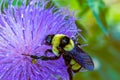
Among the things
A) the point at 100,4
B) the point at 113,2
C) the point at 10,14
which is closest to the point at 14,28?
the point at 10,14

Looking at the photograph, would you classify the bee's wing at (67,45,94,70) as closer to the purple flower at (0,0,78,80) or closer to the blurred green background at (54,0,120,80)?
the purple flower at (0,0,78,80)

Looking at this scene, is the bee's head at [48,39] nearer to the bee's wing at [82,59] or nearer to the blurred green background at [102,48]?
the bee's wing at [82,59]

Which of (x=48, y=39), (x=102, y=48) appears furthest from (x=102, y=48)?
(x=48, y=39)

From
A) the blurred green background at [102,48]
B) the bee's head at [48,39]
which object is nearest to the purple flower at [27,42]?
the bee's head at [48,39]

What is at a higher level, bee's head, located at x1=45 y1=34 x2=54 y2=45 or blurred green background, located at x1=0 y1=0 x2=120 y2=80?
bee's head, located at x1=45 y1=34 x2=54 y2=45

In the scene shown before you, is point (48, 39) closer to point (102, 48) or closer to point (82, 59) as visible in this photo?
point (82, 59)

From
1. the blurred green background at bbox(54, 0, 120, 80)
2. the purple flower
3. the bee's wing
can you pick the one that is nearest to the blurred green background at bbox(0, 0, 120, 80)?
the blurred green background at bbox(54, 0, 120, 80)

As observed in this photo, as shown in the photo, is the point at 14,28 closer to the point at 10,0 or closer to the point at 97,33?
the point at 10,0
